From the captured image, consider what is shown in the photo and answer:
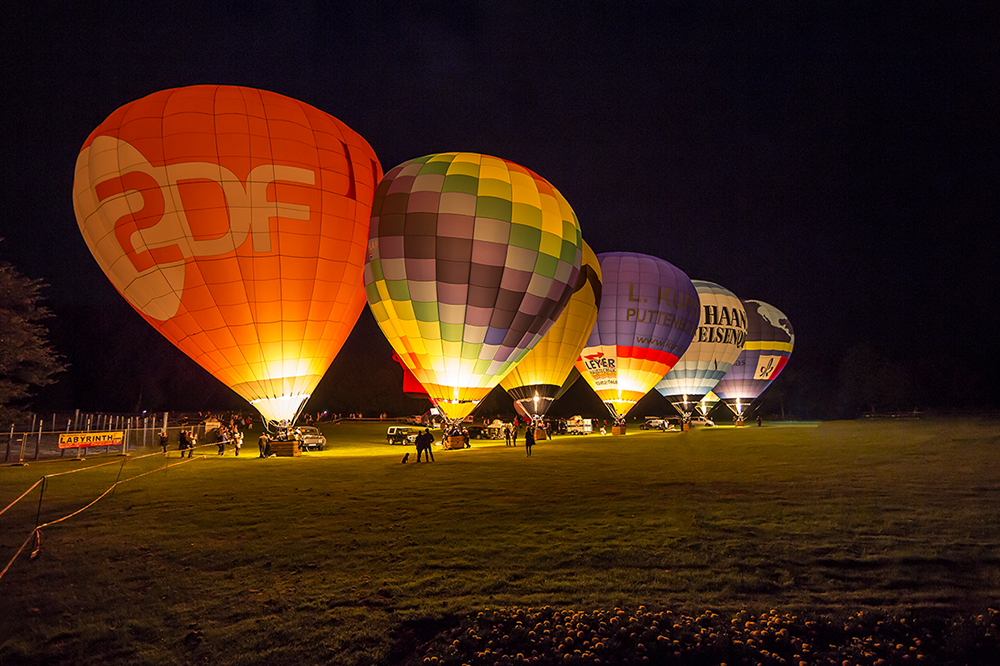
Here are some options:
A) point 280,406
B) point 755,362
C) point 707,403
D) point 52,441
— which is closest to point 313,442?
point 280,406

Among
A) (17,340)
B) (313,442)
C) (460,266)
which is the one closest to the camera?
(460,266)

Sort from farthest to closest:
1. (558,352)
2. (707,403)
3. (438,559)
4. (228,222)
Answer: (707,403)
(558,352)
(228,222)
(438,559)

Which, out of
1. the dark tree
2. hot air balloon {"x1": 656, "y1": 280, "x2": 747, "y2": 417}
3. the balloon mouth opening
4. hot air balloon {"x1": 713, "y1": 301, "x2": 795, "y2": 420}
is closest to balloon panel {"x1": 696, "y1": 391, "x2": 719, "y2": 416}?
hot air balloon {"x1": 713, "y1": 301, "x2": 795, "y2": 420}

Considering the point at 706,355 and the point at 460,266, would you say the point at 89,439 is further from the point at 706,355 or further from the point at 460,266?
the point at 706,355

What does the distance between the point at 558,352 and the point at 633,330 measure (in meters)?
6.01

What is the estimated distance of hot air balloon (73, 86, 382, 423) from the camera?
1473cm

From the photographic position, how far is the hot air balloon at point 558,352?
24781 mm

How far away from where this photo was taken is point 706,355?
3600 cm

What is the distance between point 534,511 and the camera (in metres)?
7.50

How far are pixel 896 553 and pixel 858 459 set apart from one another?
9.26m

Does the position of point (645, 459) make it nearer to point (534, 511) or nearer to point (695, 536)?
point (534, 511)

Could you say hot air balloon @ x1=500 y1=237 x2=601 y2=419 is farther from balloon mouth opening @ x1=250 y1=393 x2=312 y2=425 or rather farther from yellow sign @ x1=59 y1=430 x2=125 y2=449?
yellow sign @ x1=59 y1=430 x2=125 y2=449

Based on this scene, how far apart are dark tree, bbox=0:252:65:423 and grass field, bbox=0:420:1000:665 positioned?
11.9m

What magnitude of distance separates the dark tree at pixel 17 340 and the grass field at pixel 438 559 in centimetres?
1186
